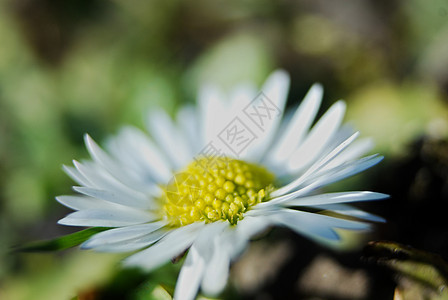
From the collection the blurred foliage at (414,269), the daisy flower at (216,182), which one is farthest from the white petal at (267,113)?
the blurred foliage at (414,269)

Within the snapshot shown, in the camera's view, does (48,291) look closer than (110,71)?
Yes

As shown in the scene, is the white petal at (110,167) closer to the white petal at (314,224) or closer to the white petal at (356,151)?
the white petal at (314,224)

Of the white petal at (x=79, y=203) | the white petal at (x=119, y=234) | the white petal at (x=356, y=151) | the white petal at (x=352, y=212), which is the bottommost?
the white petal at (x=352, y=212)

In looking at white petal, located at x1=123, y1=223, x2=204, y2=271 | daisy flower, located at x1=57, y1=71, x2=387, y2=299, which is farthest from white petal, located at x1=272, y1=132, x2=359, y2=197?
white petal, located at x1=123, y1=223, x2=204, y2=271

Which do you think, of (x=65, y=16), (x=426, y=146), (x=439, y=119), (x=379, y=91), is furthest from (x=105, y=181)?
(x=65, y=16)

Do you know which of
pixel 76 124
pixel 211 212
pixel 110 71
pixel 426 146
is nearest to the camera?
pixel 211 212

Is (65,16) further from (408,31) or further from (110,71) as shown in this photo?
(408,31)
